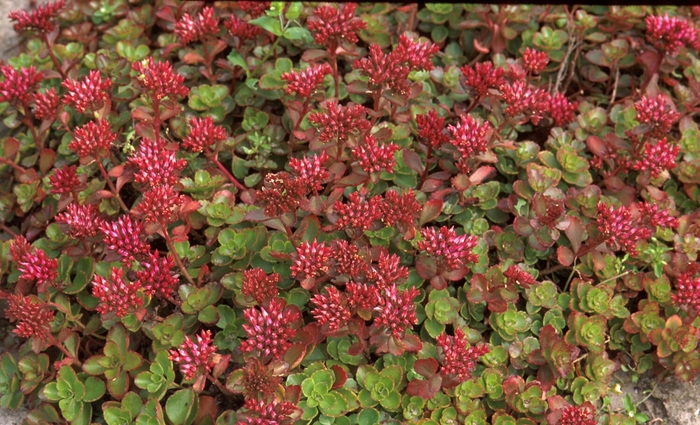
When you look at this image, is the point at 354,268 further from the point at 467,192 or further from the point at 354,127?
the point at 467,192

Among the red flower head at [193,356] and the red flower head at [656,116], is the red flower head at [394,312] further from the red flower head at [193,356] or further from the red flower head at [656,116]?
the red flower head at [656,116]

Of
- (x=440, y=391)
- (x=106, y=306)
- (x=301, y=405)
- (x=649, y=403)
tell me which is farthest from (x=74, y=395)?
(x=649, y=403)

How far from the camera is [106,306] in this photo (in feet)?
7.00

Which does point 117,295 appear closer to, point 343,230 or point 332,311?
point 332,311

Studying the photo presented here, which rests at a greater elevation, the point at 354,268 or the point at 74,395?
the point at 354,268

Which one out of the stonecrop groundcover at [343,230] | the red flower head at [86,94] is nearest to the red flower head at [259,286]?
the stonecrop groundcover at [343,230]

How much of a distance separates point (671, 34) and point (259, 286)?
7.15ft

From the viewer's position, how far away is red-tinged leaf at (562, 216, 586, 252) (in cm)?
253

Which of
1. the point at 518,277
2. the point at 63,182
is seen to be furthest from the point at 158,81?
the point at 518,277

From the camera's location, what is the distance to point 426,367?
7.35ft

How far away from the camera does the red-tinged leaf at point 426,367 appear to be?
2227 millimetres

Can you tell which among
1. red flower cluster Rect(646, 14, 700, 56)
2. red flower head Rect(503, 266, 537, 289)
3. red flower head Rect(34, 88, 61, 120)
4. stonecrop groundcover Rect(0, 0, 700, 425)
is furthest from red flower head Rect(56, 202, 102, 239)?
red flower cluster Rect(646, 14, 700, 56)

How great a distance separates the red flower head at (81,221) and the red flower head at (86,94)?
429 mm

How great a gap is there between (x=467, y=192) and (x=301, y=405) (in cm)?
110
